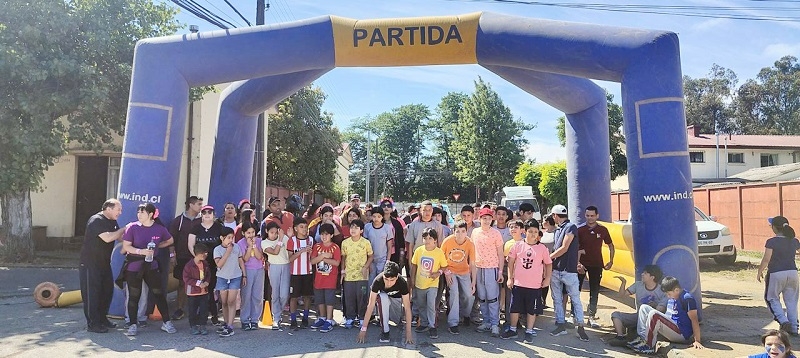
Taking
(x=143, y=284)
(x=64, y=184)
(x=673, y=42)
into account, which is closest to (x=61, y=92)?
(x=64, y=184)

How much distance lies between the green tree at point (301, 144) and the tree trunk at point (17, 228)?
14260 millimetres

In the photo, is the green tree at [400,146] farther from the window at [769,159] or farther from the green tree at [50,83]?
the green tree at [50,83]

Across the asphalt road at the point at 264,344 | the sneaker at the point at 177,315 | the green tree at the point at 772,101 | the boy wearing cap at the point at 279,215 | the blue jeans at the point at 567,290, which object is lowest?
the asphalt road at the point at 264,344

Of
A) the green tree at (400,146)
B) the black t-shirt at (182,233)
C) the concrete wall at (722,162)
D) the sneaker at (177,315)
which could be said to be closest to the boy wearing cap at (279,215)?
the black t-shirt at (182,233)

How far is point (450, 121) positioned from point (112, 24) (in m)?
54.1

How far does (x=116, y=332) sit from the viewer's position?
7406 millimetres

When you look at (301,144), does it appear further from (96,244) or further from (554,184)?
(96,244)

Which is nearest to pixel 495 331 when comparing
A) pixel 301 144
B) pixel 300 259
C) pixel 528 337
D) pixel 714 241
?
pixel 528 337

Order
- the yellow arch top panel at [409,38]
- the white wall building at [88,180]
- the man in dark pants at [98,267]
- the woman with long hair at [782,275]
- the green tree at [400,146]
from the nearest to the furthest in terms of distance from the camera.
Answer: the woman with long hair at [782,275] → the man in dark pants at [98,267] → the yellow arch top panel at [409,38] → the white wall building at [88,180] → the green tree at [400,146]

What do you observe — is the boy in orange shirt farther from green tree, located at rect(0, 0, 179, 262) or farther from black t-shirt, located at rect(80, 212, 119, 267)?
green tree, located at rect(0, 0, 179, 262)

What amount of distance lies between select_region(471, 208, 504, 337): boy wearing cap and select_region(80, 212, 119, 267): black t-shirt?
4.71 metres

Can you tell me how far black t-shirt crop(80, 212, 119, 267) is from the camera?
23.9 feet

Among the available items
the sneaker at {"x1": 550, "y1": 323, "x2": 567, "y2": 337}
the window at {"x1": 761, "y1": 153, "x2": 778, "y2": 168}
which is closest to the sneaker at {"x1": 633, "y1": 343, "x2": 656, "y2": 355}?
the sneaker at {"x1": 550, "y1": 323, "x2": 567, "y2": 337}

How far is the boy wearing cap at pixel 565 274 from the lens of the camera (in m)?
7.47
